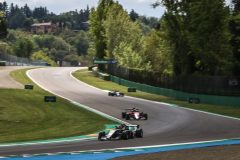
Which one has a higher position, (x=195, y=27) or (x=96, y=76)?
(x=195, y=27)

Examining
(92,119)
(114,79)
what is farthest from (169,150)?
(114,79)

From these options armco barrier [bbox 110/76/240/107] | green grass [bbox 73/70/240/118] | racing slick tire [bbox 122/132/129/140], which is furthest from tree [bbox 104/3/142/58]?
racing slick tire [bbox 122/132/129/140]

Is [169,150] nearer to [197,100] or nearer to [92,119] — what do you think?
[92,119]

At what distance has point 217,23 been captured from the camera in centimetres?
6319

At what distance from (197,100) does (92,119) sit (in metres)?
23.0

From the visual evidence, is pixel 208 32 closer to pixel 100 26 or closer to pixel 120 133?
pixel 120 133

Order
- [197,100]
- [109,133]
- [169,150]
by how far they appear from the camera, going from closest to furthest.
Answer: [169,150] → [109,133] → [197,100]

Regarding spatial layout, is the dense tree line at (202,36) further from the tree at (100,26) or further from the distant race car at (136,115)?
the tree at (100,26)

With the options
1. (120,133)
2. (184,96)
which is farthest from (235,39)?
(120,133)

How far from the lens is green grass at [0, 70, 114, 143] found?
92.1 ft

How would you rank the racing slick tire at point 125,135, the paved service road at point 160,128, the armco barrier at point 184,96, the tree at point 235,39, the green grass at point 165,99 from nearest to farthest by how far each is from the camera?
the paved service road at point 160,128
the racing slick tire at point 125,135
the green grass at point 165,99
the armco barrier at point 184,96
the tree at point 235,39

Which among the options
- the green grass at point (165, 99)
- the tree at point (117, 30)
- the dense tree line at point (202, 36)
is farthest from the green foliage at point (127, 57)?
the dense tree line at point (202, 36)

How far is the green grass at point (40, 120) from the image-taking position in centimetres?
2806

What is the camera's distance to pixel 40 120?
34562 millimetres
